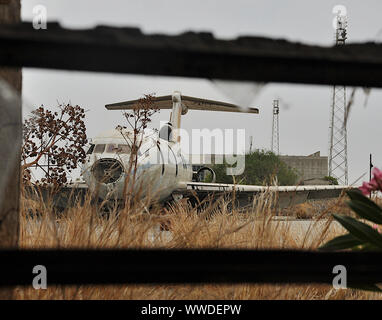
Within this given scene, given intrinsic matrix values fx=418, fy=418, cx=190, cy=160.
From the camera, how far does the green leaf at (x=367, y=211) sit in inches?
64.6

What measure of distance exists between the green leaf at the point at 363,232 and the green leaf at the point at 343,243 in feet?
0.08

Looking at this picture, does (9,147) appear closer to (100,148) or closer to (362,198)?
(362,198)

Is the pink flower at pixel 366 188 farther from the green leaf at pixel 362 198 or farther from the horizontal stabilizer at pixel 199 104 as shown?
the horizontal stabilizer at pixel 199 104

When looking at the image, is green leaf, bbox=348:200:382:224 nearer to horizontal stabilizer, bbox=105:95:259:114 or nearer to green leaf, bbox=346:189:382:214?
green leaf, bbox=346:189:382:214

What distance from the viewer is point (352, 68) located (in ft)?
2.01

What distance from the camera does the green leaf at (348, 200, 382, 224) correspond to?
164 cm

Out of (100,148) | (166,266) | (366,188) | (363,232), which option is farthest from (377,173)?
(100,148)

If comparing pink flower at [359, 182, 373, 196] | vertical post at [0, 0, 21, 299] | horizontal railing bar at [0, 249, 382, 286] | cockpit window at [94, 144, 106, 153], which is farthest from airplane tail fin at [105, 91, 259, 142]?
horizontal railing bar at [0, 249, 382, 286]

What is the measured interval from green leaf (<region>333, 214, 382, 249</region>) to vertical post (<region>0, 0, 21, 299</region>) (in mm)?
1158
